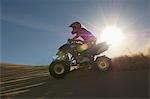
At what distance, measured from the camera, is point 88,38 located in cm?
1069

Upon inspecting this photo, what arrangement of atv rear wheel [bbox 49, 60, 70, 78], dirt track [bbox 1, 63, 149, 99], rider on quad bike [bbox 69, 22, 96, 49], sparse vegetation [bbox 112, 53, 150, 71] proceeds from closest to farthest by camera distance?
1. dirt track [bbox 1, 63, 149, 99]
2. atv rear wheel [bbox 49, 60, 70, 78]
3. rider on quad bike [bbox 69, 22, 96, 49]
4. sparse vegetation [bbox 112, 53, 150, 71]

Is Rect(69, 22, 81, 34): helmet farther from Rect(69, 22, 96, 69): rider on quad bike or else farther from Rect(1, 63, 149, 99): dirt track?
Rect(1, 63, 149, 99): dirt track

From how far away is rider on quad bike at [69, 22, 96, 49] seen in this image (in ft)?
35.1

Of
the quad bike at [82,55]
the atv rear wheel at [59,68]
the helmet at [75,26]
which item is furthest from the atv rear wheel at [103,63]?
the helmet at [75,26]

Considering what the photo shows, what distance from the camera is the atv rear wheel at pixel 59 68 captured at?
10.3 m

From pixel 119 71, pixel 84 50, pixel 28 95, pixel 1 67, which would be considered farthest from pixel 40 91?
pixel 1 67

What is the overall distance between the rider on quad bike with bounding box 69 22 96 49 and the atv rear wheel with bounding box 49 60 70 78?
97cm

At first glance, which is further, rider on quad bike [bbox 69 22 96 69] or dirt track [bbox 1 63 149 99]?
rider on quad bike [bbox 69 22 96 69]

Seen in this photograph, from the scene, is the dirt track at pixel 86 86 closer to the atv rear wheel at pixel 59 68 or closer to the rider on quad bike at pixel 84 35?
the atv rear wheel at pixel 59 68

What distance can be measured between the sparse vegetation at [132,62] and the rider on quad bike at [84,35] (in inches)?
49.9

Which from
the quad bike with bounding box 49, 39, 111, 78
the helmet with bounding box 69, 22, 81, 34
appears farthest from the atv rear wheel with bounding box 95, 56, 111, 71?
the helmet with bounding box 69, 22, 81, 34

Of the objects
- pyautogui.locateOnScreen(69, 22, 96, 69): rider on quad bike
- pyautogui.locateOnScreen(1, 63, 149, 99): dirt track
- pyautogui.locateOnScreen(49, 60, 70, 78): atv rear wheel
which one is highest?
pyautogui.locateOnScreen(69, 22, 96, 69): rider on quad bike

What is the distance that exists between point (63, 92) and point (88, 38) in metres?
2.47

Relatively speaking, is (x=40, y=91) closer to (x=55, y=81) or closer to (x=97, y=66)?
(x=55, y=81)
